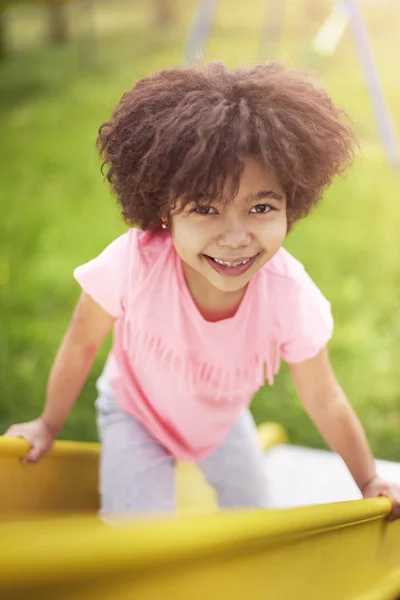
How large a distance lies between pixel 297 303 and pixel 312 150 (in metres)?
0.24

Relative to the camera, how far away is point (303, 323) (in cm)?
113

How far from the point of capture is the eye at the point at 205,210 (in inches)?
38.5

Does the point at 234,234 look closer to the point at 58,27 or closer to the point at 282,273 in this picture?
Result: the point at 282,273

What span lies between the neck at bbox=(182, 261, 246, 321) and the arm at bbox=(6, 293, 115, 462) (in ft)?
0.43

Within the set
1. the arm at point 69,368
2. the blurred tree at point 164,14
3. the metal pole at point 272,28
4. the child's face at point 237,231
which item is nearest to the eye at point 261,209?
the child's face at point 237,231

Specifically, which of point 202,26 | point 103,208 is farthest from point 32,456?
point 202,26

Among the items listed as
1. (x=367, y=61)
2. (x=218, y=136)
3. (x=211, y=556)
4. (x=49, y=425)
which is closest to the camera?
(x=211, y=556)

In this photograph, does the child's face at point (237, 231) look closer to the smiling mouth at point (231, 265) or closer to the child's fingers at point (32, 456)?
the smiling mouth at point (231, 265)

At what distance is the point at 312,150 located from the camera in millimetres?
992

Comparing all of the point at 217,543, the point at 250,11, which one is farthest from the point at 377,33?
the point at 217,543

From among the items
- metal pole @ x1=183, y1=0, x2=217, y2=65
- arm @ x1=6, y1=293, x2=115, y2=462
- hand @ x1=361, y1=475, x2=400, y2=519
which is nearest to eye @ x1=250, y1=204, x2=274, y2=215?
arm @ x1=6, y1=293, x2=115, y2=462

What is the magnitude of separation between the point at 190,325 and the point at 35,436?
11.5 inches

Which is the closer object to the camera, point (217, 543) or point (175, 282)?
point (217, 543)

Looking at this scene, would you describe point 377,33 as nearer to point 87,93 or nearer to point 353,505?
point 87,93
